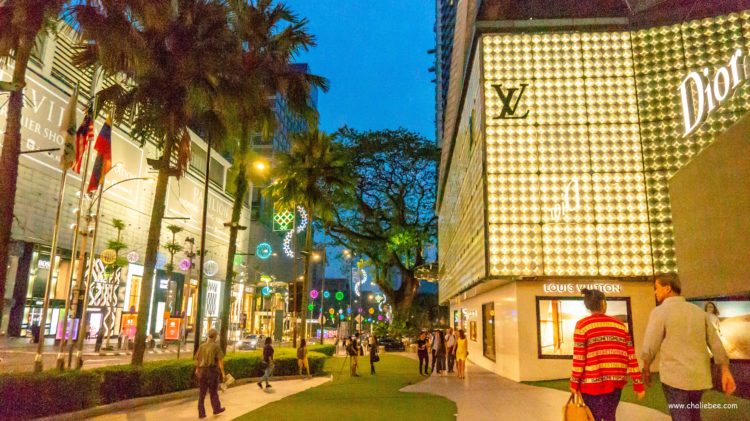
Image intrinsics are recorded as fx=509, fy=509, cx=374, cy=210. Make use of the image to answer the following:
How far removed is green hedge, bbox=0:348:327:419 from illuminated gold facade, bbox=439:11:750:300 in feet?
33.6

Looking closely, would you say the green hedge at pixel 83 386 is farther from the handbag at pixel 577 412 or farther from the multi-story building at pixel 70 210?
the handbag at pixel 577 412

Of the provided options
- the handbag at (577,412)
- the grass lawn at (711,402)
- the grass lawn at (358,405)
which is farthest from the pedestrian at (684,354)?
the grass lawn at (358,405)

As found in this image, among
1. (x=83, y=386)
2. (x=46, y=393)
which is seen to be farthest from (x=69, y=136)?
(x=46, y=393)

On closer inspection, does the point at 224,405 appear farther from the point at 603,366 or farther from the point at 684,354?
the point at 684,354

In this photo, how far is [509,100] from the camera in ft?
59.4

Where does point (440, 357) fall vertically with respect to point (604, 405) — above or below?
below

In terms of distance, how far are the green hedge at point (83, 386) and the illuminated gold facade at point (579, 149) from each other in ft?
33.6

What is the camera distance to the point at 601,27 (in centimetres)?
1870

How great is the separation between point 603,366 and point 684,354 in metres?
0.69

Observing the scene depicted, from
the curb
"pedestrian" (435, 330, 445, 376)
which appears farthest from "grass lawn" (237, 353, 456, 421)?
"pedestrian" (435, 330, 445, 376)

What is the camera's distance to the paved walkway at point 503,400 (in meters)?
10.5

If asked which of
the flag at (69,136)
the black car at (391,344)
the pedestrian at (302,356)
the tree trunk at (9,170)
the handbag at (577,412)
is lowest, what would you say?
the black car at (391,344)

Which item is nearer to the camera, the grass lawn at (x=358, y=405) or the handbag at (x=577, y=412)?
the handbag at (x=577, y=412)

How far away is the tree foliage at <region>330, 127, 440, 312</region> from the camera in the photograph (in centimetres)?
4672
